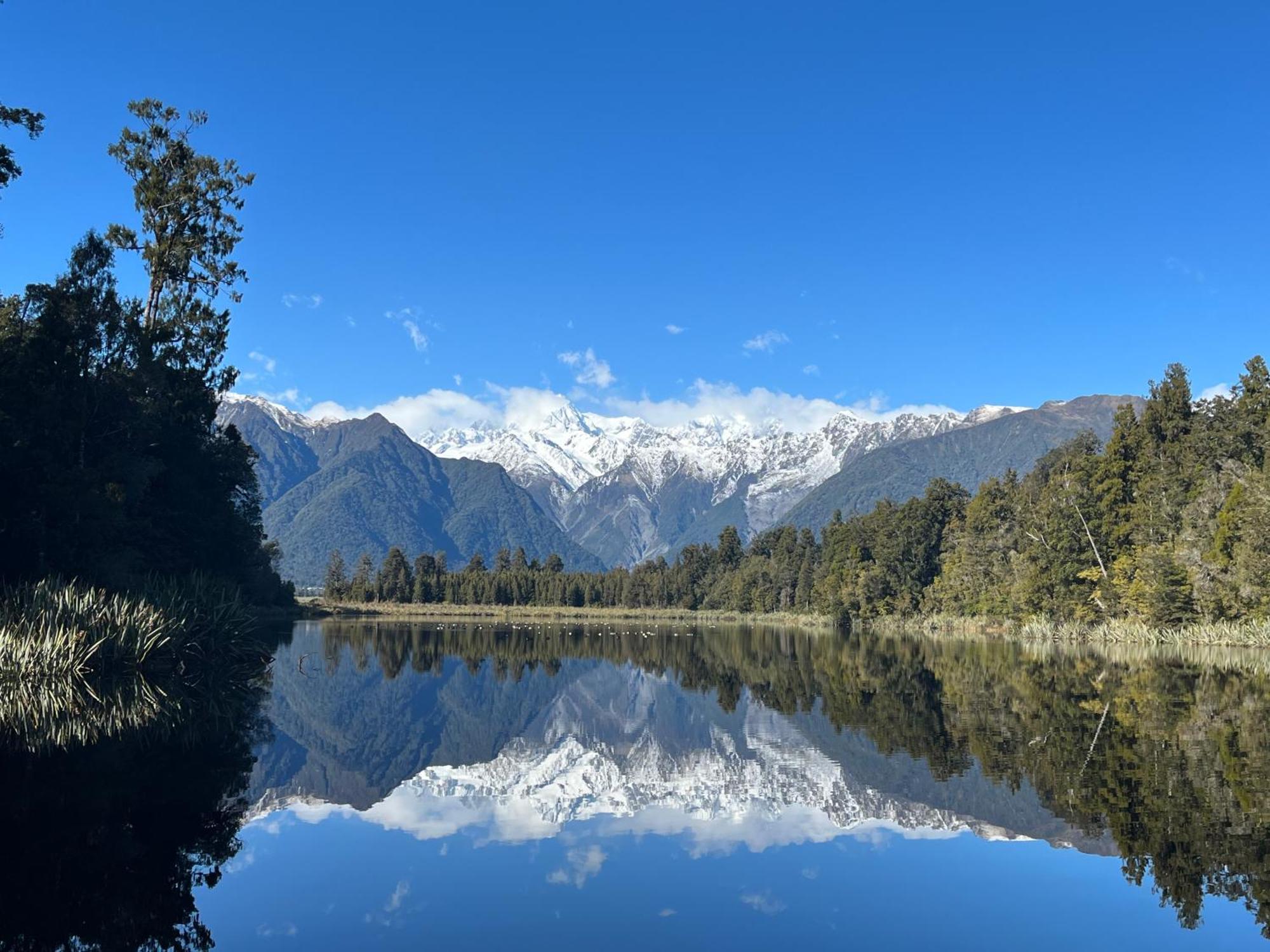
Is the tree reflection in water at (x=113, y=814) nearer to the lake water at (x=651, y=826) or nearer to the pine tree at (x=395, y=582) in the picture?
the lake water at (x=651, y=826)

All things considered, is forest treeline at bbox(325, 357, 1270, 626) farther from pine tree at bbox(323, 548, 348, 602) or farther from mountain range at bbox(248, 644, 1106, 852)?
pine tree at bbox(323, 548, 348, 602)

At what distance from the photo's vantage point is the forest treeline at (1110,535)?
203 ft

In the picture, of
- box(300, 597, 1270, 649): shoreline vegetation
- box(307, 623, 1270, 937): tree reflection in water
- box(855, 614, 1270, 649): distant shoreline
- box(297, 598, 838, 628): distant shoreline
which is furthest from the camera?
box(297, 598, 838, 628): distant shoreline

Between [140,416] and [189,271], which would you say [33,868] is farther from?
[189,271]

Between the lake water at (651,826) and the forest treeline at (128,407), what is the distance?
327 inches

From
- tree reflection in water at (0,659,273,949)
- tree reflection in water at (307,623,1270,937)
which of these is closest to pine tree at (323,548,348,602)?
tree reflection in water at (307,623,1270,937)

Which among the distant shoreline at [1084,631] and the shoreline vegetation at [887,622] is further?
the shoreline vegetation at [887,622]

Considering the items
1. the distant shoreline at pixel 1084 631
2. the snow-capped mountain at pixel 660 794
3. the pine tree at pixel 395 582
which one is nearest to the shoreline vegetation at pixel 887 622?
the distant shoreline at pixel 1084 631

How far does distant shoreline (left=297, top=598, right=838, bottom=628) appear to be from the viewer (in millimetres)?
152125

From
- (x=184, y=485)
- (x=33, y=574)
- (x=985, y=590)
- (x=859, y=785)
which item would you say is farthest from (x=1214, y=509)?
(x=33, y=574)

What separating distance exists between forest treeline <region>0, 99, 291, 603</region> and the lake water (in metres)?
8.30

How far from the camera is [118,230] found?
43125 mm

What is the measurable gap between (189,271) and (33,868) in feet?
131

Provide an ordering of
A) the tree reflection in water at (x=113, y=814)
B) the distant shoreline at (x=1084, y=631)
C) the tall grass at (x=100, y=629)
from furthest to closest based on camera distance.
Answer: the distant shoreline at (x=1084, y=631), the tall grass at (x=100, y=629), the tree reflection in water at (x=113, y=814)
